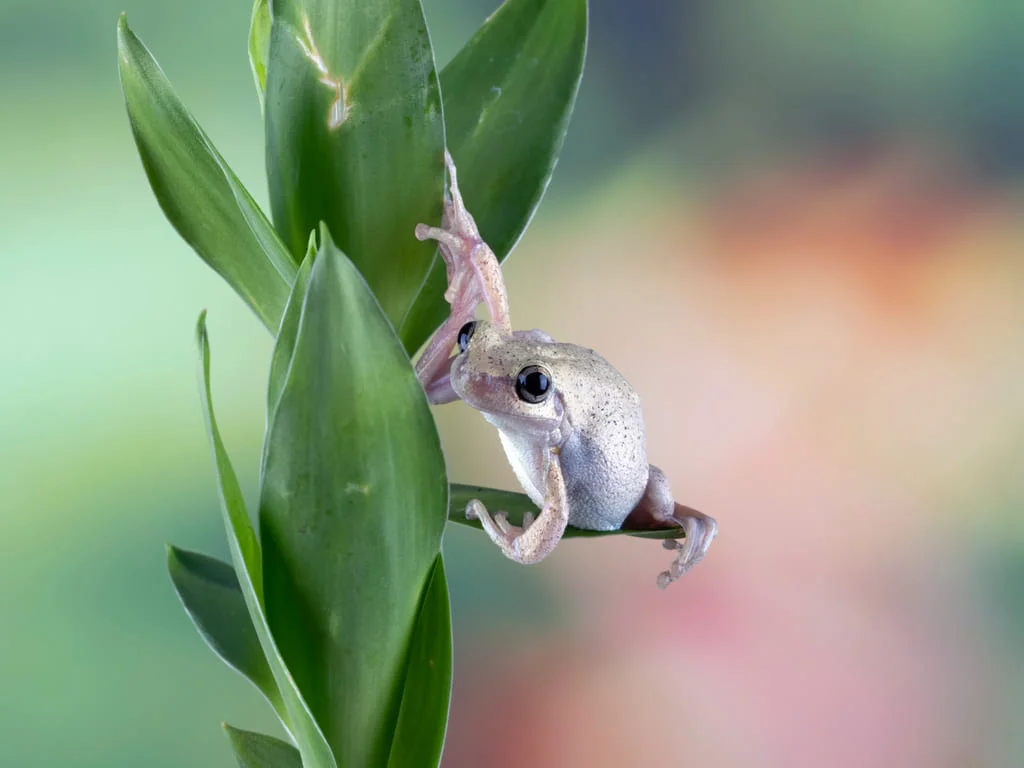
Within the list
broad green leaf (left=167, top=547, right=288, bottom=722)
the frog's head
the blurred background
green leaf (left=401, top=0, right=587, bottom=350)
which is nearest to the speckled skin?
the frog's head

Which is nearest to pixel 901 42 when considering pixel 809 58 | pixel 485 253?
pixel 809 58

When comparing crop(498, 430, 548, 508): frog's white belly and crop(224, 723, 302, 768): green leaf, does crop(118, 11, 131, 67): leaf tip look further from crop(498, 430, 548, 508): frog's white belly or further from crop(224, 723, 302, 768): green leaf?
crop(224, 723, 302, 768): green leaf

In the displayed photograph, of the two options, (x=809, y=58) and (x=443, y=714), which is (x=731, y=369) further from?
(x=443, y=714)

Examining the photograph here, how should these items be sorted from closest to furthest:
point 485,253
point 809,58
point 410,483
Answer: point 410,483
point 485,253
point 809,58

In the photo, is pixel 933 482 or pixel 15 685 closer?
pixel 15 685

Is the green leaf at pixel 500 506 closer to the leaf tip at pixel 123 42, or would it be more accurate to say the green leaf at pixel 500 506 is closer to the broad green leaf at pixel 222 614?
the broad green leaf at pixel 222 614

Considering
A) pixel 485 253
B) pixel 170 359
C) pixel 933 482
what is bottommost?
pixel 933 482
